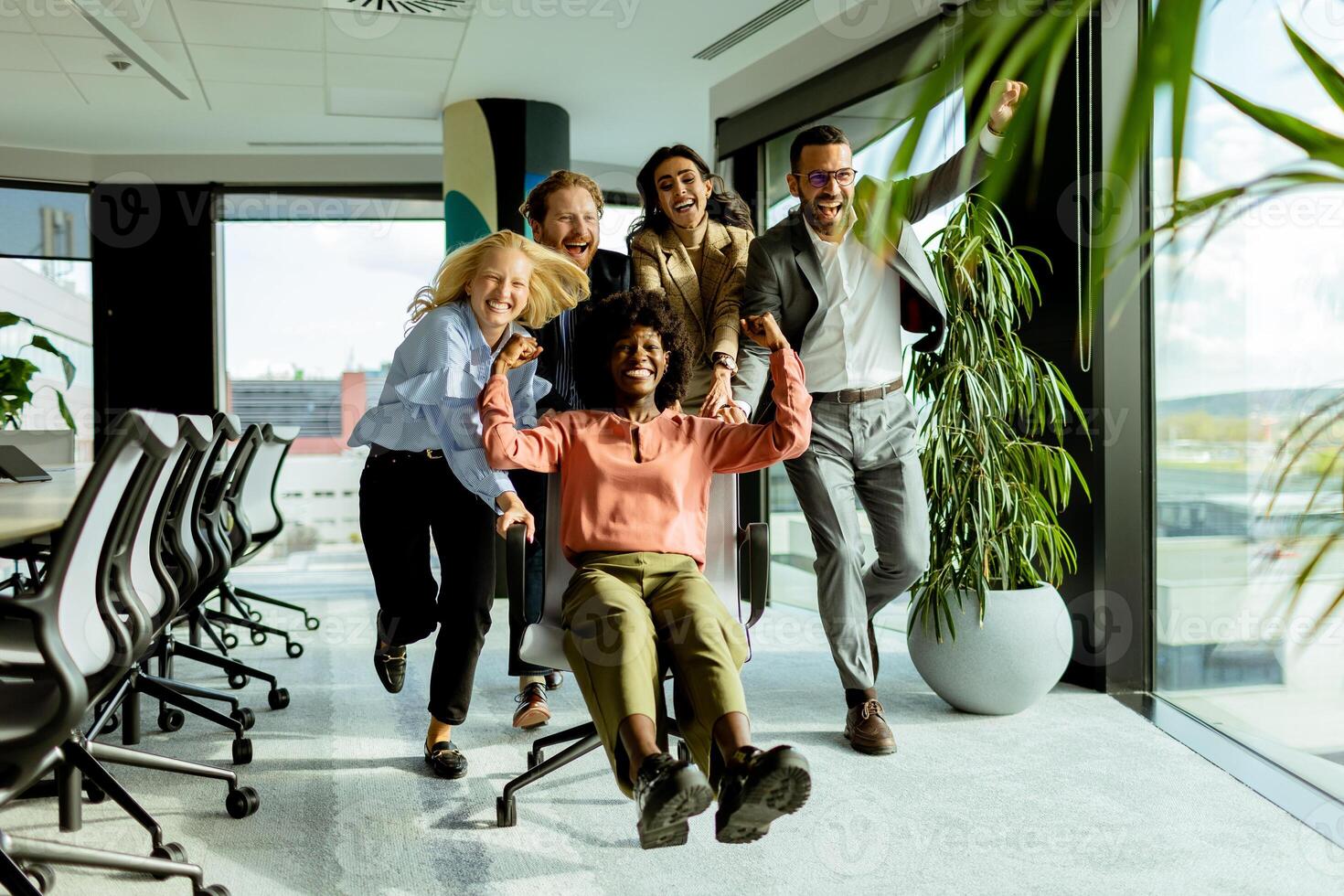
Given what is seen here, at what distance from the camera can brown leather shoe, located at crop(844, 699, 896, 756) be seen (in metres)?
2.87

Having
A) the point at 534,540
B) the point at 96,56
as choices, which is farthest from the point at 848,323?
the point at 96,56

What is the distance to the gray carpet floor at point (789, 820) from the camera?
2.06 meters

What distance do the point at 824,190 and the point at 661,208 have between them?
461 mm

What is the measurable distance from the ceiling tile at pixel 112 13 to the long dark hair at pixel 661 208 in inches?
112

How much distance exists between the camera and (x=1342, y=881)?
2.01m

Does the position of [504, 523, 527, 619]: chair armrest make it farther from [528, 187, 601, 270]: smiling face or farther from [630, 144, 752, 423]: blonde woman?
[528, 187, 601, 270]: smiling face

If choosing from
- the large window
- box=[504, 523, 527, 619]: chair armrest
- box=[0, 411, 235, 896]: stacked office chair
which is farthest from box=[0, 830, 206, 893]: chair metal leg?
the large window

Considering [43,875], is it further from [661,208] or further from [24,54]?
[24,54]

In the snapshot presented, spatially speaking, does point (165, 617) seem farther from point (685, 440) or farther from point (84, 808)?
point (685, 440)

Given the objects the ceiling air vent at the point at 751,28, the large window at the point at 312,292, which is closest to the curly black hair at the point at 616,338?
the ceiling air vent at the point at 751,28

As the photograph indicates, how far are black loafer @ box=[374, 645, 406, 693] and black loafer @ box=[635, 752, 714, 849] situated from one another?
1219mm

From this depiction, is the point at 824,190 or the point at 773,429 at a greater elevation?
the point at 824,190

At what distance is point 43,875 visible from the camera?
2.04 metres

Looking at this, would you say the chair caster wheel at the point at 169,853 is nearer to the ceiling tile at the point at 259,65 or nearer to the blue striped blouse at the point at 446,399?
the blue striped blouse at the point at 446,399
